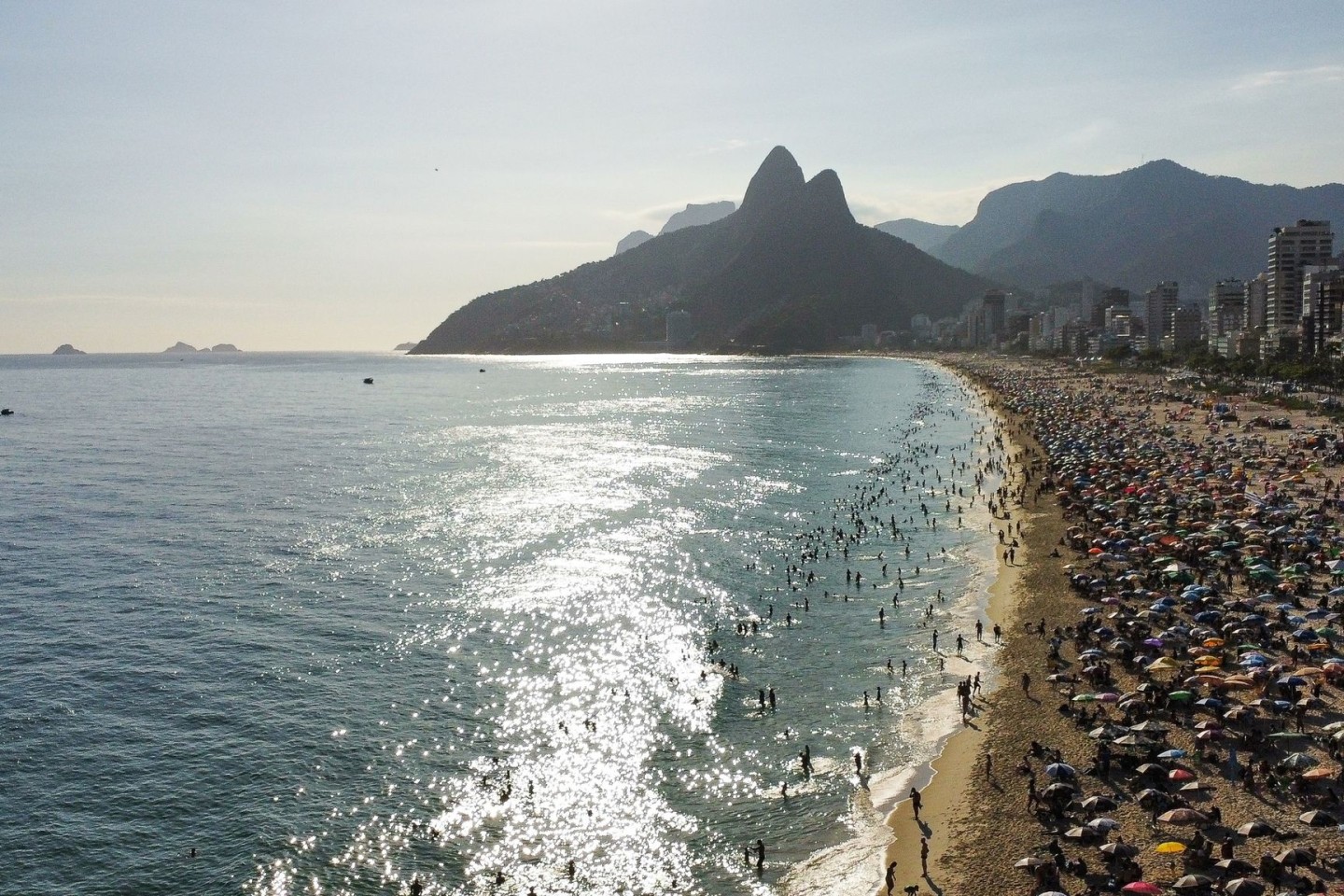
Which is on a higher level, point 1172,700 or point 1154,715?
point 1172,700

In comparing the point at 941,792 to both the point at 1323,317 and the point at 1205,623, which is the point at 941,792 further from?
the point at 1323,317

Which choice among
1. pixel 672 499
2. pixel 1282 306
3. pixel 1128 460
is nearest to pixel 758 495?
pixel 672 499

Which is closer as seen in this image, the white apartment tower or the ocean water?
the ocean water

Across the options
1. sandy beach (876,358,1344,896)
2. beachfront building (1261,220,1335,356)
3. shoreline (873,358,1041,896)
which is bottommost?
shoreline (873,358,1041,896)

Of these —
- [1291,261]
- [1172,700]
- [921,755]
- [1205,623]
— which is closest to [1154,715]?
[1172,700]

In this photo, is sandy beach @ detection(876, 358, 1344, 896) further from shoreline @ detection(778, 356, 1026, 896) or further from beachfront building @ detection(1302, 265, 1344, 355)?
beachfront building @ detection(1302, 265, 1344, 355)

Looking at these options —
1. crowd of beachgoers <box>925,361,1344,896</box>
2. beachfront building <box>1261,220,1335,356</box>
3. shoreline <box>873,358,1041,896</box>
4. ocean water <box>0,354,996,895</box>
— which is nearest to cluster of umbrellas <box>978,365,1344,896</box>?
crowd of beachgoers <box>925,361,1344,896</box>
